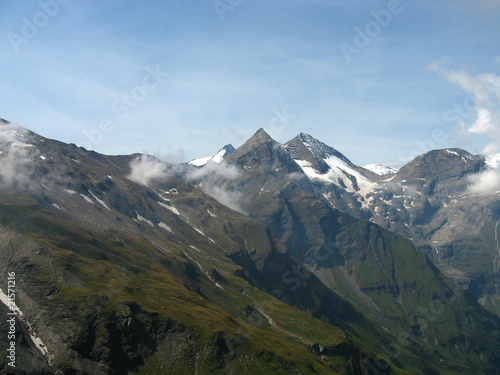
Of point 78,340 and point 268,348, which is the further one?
point 268,348

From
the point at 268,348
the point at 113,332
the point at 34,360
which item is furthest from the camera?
the point at 268,348

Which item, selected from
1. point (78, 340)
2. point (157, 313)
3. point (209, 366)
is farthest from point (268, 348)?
point (78, 340)

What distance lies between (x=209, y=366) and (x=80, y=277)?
64.7 metres

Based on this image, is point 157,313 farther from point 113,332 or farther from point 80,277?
point 80,277

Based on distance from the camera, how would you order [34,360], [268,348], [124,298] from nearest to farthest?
[34,360], [124,298], [268,348]

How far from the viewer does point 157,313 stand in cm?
18475

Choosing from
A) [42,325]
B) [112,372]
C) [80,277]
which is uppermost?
[80,277]

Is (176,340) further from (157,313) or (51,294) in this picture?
(51,294)

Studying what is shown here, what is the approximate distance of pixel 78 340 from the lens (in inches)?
6260

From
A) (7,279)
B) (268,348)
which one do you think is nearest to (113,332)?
(7,279)

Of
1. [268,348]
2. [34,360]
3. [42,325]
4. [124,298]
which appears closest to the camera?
[34,360]

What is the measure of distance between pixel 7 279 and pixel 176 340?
6875 centimetres

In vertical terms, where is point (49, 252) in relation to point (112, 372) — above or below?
above

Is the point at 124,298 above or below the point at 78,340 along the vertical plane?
above
